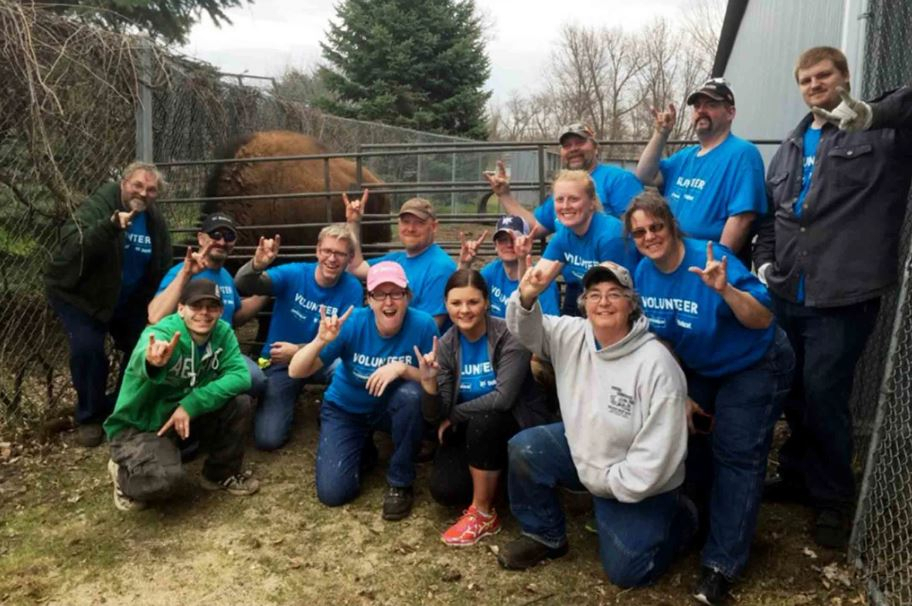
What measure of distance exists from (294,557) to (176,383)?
3.70 ft

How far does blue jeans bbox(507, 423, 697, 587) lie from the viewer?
2959 mm

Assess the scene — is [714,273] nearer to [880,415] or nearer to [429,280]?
[880,415]

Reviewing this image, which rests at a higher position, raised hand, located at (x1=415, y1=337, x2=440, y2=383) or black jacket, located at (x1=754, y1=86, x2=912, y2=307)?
black jacket, located at (x1=754, y1=86, x2=912, y2=307)

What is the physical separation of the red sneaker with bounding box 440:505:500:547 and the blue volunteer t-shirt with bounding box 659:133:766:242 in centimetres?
175

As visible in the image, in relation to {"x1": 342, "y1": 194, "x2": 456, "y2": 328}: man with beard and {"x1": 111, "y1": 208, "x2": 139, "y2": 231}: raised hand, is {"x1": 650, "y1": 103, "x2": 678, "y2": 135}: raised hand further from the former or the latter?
{"x1": 111, "y1": 208, "x2": 139, "y2": 231}: raised hand

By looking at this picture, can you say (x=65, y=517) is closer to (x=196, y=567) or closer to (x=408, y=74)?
(x=196, y=567)

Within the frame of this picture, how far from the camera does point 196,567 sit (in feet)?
10.7

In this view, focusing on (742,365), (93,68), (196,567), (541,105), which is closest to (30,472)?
(196,567)

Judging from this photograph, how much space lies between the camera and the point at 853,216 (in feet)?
9.78

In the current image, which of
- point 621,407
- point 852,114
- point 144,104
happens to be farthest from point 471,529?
point 144,104

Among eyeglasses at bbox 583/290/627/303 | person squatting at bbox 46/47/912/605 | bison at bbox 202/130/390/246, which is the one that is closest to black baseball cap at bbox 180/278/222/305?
person squatting at bbox 46/47/912/605

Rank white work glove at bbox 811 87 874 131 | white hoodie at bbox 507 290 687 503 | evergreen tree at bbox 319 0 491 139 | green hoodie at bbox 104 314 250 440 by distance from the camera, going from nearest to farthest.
→ white work glove at bbox 811 87 874 131 < white hoodie at bbox 507 290 687 503 < green hoodie at bbox 104 314 250 440 < evergreen tree at bbox 319 0 491 139

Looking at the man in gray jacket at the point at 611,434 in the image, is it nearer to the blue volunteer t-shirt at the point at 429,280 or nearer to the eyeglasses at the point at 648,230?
the eyeglasses at the point at 648,230

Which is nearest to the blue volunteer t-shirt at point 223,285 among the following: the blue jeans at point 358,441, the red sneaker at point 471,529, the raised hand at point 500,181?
the blue jeans at point 358,441
